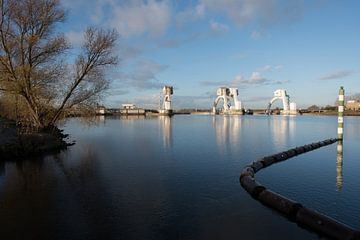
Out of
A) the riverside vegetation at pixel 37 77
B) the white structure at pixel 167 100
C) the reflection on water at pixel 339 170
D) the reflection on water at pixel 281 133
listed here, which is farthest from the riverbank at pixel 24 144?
the white structure at pixel 167 100

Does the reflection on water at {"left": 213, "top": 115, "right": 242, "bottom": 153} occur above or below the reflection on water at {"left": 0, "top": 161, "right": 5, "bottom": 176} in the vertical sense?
below

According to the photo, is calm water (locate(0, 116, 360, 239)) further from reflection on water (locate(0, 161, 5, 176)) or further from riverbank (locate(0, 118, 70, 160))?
riverbank (locate(0, 118, 70, 160))

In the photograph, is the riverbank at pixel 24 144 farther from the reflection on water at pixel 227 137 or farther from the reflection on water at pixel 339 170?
the reflection on water at pixel 339 170

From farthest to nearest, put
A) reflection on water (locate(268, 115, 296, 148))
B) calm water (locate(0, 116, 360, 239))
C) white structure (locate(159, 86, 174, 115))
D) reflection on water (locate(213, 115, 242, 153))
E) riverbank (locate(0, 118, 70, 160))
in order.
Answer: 1. white structure (locate(159, 86, 174, 115))
2. reflection on water (locate(268, 115, 296, 148))
3. reflection on water (locate(213, 115, 242, 153))
4. riverbank (locate(0, 118, 70, 160))
5. calm water (locate(0, 116, 360, 239))

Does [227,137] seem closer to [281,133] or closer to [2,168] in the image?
[281,133]

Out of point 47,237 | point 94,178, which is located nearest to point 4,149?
point 94,178

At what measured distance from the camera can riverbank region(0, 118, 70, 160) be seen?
2356cm

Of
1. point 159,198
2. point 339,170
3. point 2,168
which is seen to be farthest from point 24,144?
point 339,170

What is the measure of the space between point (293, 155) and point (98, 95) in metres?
19.3

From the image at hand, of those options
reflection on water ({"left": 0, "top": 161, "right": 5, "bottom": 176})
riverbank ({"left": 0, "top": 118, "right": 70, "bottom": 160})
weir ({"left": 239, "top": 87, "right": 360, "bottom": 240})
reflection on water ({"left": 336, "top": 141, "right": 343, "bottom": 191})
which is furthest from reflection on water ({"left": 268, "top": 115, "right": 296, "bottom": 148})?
reflection on water ({"left": 0, "top": 161, "right": 5, "bottom": 176})

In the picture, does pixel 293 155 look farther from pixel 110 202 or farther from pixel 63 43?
pixel 63 43

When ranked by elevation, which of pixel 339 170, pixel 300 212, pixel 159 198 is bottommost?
pixel 339 170

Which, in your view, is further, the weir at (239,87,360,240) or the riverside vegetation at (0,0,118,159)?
the riverside vegetation at (0,0,118,159)

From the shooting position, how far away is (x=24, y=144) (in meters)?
25.0
